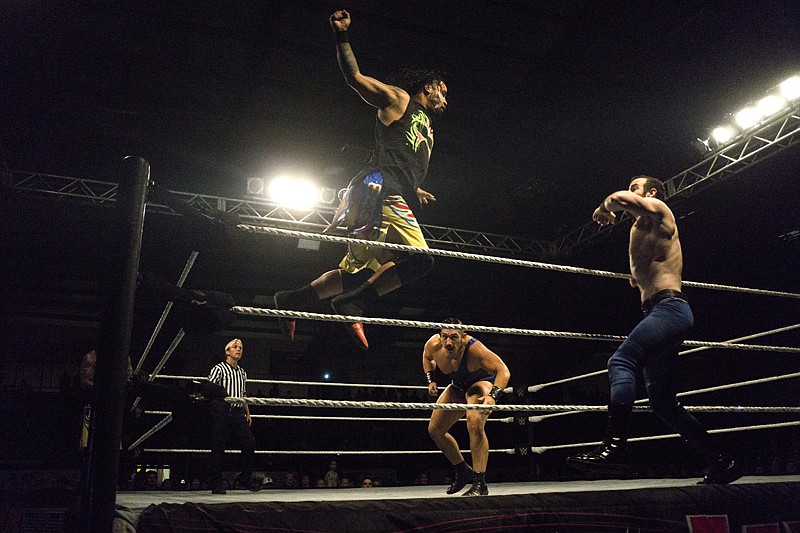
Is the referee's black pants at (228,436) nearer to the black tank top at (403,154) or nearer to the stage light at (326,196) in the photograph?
the black tank top at (403,154)

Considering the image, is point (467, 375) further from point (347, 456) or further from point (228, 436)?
point (347, 456)

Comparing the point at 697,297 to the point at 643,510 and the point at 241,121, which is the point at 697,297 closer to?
the point at 241,121

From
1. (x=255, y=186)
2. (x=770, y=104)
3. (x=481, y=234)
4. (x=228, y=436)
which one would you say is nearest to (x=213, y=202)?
(x=255, y=186)

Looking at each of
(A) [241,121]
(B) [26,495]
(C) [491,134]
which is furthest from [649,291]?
(A) [241,121]

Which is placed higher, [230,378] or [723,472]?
[230,378]

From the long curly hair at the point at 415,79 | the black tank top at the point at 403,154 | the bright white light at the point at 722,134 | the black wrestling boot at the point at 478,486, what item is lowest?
the black wrestling boot at the point at 478,486

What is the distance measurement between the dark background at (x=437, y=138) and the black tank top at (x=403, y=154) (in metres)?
1.64

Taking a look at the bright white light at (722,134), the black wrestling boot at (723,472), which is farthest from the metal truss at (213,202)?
the black wrestling boot at (723,472)

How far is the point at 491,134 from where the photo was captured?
7.00 m

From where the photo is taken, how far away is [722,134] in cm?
631

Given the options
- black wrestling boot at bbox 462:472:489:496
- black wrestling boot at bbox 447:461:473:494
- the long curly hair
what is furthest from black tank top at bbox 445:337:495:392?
the long curly hair

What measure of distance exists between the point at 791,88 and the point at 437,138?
3.64 m

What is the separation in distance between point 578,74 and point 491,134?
1316mm

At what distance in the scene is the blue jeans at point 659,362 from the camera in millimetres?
2117
